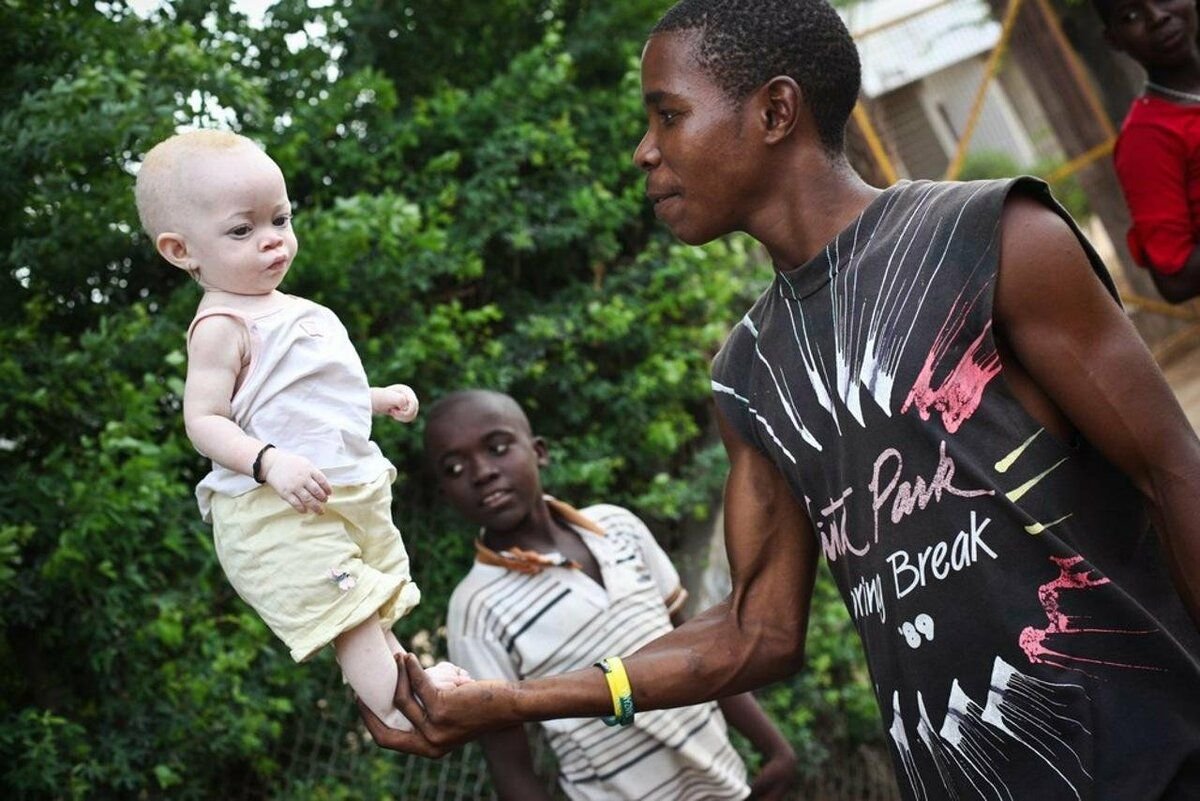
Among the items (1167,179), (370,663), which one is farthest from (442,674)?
(1167,179)

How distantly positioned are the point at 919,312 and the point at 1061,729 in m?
0.70

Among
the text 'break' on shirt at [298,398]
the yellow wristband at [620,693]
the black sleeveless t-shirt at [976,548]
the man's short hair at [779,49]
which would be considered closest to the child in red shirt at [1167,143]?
the man's short hair at [779,49]

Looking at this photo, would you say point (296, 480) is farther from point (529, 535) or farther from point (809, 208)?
point (529, 535)

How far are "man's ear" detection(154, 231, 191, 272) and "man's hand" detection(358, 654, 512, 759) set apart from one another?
79 cm

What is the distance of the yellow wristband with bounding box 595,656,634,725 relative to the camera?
2576mm

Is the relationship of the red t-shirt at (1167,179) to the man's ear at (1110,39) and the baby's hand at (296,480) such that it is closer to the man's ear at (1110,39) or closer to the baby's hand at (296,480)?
the man's ear at (1110,39)

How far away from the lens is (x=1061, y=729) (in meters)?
2.14

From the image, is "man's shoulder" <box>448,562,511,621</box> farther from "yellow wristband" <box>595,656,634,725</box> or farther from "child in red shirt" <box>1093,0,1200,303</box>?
"child in red shirt" <box>1093,0,1200,303</box>

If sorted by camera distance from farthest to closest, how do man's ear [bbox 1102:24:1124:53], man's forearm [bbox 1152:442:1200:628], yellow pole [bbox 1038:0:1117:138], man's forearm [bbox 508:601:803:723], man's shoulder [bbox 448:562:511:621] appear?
yellow pole [bbox 1038:0:1117:138]
man's ear [bbox 1102:24:1124:53]
man's shoulder [bbox 448:562:511:621]
man's forearm [bbox 508:601:803:723]
man's forearm [bbox 1152:442:1200:628]

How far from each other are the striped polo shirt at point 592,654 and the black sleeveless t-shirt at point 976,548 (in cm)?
143

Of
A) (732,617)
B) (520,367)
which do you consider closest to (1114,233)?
(520,367)

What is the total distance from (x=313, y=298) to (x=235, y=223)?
6.73ft

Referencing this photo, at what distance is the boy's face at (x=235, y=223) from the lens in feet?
7.46

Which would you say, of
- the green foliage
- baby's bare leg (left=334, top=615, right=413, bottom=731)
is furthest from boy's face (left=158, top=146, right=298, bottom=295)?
the green foliage
